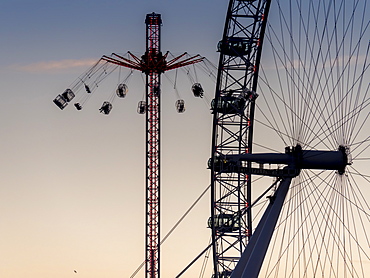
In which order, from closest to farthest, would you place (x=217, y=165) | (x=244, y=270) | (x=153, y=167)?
1. (x=244, y=270)
2. (x=217, y=165)
3. (x=153, y=167)

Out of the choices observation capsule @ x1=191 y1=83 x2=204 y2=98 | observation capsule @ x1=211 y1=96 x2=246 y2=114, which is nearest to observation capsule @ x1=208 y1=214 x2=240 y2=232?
observation capsule @ x1=211 y1=96 x2=246 y2=114

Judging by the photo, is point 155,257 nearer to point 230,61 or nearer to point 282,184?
point 230,61

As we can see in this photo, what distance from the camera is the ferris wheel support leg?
6644cm

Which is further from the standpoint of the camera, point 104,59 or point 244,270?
point 104,59

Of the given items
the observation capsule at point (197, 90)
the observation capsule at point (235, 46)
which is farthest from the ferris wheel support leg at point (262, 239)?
the observation capsule at point (197, 90)

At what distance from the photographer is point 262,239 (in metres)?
67.2

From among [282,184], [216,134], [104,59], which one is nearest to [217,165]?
[216,134]

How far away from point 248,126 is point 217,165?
5.76 metres

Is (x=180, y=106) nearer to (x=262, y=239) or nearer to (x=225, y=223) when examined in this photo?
(x=225, y=223)

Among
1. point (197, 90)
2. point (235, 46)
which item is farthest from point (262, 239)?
point (197, 90)

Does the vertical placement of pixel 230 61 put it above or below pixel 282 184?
above

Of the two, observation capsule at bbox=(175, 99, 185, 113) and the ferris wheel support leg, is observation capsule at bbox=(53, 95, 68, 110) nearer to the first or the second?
observation capsule at bbox=(175, 99, 185, 113)

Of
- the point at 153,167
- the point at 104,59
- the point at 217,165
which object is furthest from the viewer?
the point at 153,167

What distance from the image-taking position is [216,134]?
3531 inches
